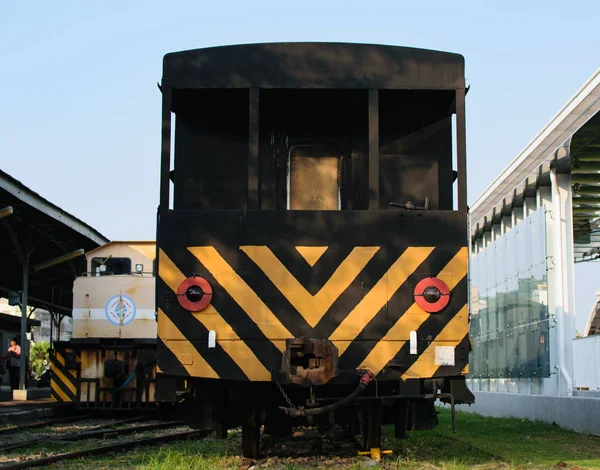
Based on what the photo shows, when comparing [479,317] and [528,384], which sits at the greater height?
[479,317]

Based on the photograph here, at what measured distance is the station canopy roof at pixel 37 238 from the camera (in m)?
16.0

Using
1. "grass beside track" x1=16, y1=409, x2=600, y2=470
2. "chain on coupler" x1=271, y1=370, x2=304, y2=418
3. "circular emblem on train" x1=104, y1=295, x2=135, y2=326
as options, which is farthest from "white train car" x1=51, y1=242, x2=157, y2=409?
"chain on coupler" x1=271, y1=370, x2=304, y2=418

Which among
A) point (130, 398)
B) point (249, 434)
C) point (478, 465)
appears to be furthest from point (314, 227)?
point (130, 398)

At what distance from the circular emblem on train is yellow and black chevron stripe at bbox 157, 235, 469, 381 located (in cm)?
992

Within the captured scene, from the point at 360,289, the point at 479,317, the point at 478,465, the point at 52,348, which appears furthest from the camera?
the point at 479,317

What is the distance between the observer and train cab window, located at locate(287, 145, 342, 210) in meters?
7.68

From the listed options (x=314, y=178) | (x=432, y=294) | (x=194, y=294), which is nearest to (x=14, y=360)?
(x=314, y=178)

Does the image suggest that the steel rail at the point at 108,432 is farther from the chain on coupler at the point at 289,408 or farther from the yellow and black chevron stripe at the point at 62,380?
the chain on coupler at the point at 289,408

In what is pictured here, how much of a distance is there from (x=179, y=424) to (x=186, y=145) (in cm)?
795

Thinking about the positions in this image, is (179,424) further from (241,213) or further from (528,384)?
(241,213)

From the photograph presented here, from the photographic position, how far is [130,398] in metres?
16.2

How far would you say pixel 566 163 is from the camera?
1412cm

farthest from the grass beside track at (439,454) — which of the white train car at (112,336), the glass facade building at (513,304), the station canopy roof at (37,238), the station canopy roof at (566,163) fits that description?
the station canopy roof at (37,238)

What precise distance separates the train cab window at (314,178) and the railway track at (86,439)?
11.4 feet
